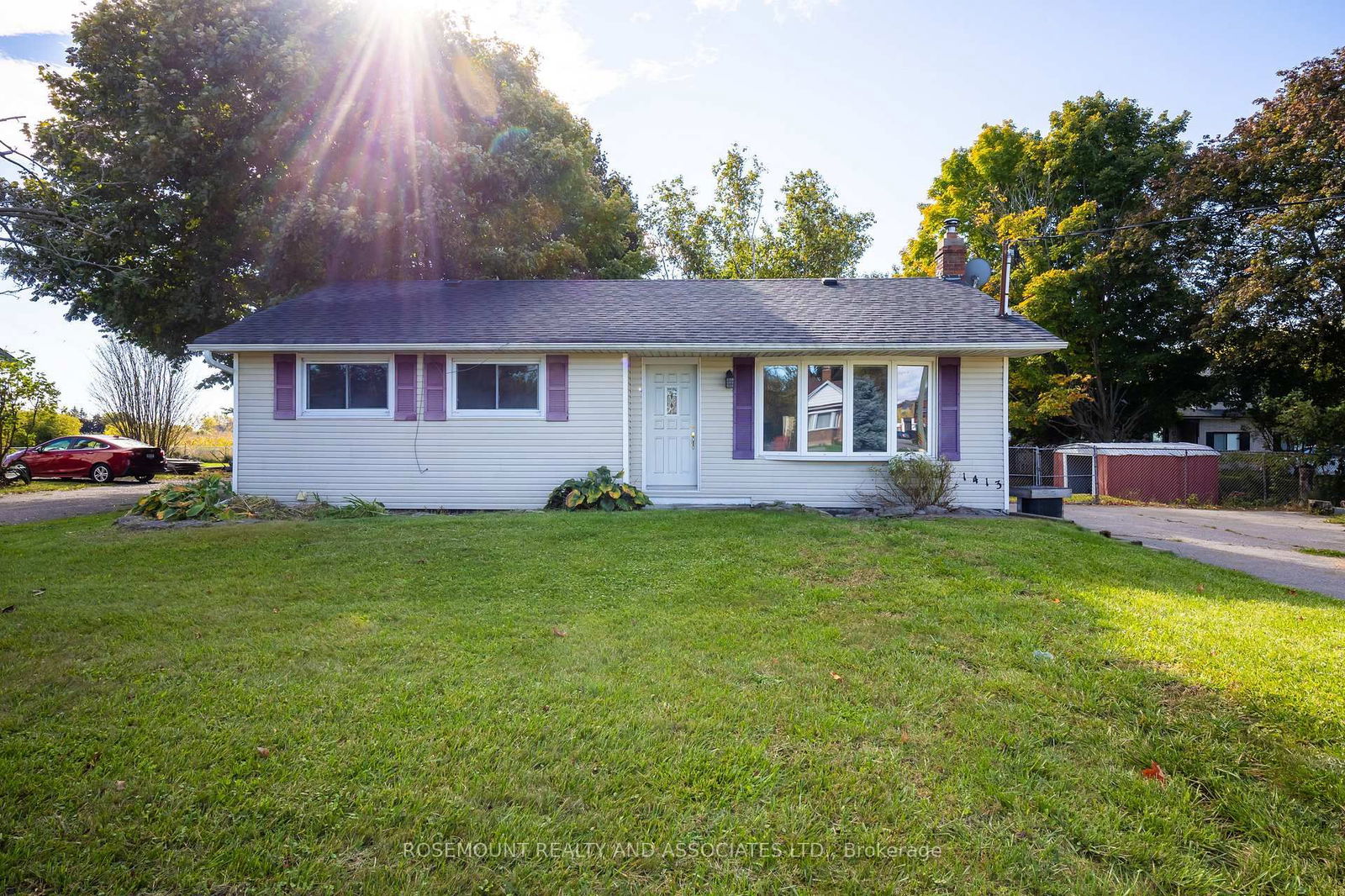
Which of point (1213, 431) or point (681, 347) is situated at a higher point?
point (681, 347)

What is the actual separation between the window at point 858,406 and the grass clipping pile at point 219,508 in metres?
6.79

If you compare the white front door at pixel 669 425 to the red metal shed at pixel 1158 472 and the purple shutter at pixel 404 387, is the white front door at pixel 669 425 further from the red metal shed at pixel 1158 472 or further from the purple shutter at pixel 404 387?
the red metal shed at pixel 1158 472

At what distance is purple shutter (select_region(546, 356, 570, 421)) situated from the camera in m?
10.2

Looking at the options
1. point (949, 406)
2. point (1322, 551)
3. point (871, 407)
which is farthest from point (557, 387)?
point (1322, 551)

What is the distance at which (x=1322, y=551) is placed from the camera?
841 cm

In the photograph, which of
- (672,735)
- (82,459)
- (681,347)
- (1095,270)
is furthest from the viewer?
(1095,270)

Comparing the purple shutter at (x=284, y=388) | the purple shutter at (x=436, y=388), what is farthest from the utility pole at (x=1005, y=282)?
the purple shutter at (x=284, y=388)

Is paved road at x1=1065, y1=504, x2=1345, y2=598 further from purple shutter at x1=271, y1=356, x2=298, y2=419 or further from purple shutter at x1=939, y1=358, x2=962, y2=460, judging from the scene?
purple shutter at x1=271, y1=356, x2=298, y2=419

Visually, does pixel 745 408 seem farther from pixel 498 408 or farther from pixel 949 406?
pixel 498 408

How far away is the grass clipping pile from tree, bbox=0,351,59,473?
10.9 meters

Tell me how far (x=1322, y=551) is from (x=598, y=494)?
9.95 metres

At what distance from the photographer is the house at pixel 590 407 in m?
9.98

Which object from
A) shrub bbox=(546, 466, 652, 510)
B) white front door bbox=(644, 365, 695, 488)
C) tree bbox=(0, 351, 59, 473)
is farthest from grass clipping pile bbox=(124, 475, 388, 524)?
tree bbox=(0, 351, 59, 473)

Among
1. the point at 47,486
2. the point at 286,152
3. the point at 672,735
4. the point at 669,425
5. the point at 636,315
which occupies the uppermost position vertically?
the point at 286,152
